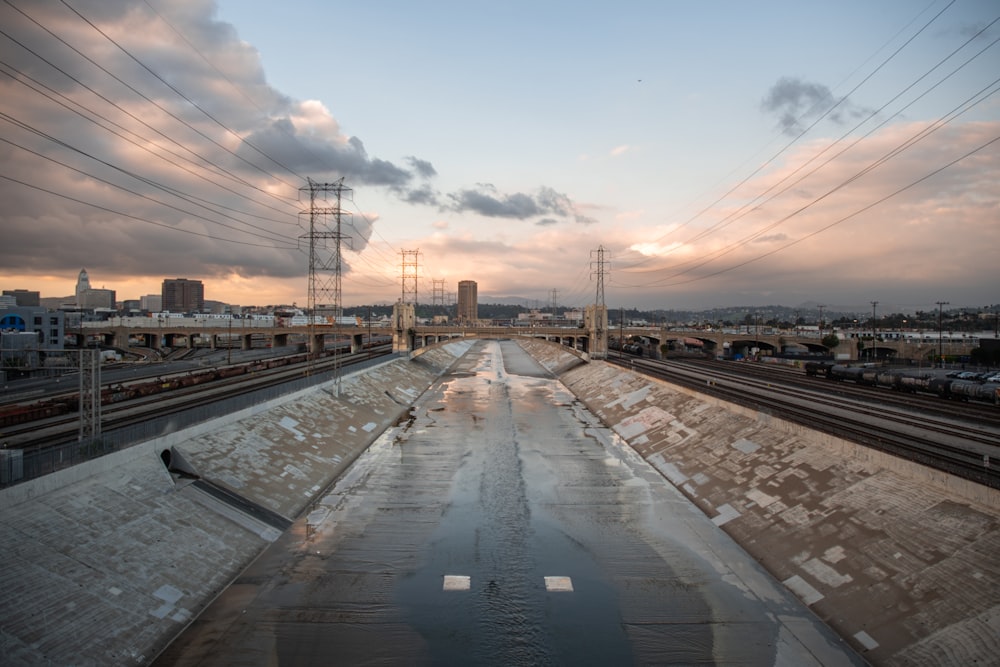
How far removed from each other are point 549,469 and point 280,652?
86.9 ft

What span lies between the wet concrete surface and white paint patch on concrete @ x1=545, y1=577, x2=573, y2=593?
9 cm

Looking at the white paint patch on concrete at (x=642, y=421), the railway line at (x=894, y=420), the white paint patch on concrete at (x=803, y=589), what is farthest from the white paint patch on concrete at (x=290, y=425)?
the railway line at (x=894, y=420)

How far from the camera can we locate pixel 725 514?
3008 cm

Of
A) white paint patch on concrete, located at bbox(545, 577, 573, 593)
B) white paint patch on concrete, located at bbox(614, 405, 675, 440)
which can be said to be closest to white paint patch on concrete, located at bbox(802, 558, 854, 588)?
white paint patch on concrete, located at bbox(545, 577, 573, 593)

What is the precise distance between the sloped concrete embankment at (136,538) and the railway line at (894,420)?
99.1 feet

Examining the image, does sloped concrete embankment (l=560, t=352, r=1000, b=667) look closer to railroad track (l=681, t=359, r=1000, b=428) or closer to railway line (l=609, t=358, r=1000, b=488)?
railway line (l=609, t=358, r=1000, b=488)

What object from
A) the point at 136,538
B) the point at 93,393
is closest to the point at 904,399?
the point at 136,538

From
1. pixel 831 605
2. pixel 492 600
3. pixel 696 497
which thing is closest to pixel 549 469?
pixel 696 497

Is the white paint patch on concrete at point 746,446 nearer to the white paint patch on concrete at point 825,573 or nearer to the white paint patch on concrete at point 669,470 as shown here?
the white paint patch on concrete at point 669,470

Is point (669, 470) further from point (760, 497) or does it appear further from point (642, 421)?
point (642, 421)

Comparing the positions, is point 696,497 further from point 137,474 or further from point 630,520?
point 137,474

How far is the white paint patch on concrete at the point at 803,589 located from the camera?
2080 cm

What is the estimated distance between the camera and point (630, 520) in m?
30.6

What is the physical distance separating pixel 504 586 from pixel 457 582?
2.03 metres
